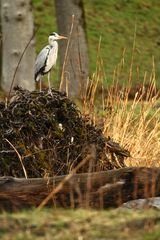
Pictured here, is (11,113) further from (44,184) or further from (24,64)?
(24,64)

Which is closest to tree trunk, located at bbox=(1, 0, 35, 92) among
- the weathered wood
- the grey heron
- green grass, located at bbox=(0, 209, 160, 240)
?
the grey heron

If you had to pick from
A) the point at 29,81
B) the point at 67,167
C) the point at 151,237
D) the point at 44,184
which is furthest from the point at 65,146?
the point at 29,81

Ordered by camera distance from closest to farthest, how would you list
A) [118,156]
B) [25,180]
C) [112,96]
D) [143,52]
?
1. [25,180]
2. [118,156]
3. [112,96]
4. [143,52]

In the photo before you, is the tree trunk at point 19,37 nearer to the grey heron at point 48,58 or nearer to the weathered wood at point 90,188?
the grey heron at point 48,58

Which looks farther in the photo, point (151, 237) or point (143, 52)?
point (143, 52)

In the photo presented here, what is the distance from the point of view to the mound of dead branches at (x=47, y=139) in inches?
379

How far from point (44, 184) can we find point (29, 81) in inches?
318

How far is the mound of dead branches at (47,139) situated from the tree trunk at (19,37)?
5.61 meters

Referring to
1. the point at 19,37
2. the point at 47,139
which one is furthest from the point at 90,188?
the point at 19,37

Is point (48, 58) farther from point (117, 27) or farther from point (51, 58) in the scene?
point (117, 27)

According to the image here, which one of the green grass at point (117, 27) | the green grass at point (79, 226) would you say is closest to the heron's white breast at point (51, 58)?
the green grass at point (79, 226)

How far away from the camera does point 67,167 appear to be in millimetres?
9789

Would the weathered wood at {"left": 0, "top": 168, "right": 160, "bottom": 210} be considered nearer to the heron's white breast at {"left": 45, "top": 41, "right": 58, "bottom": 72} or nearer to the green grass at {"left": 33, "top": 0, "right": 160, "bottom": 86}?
the heron's white breast at {"left": 45, "top": 41, "right": 58, "bottom": 72}

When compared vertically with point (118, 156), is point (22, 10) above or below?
above
